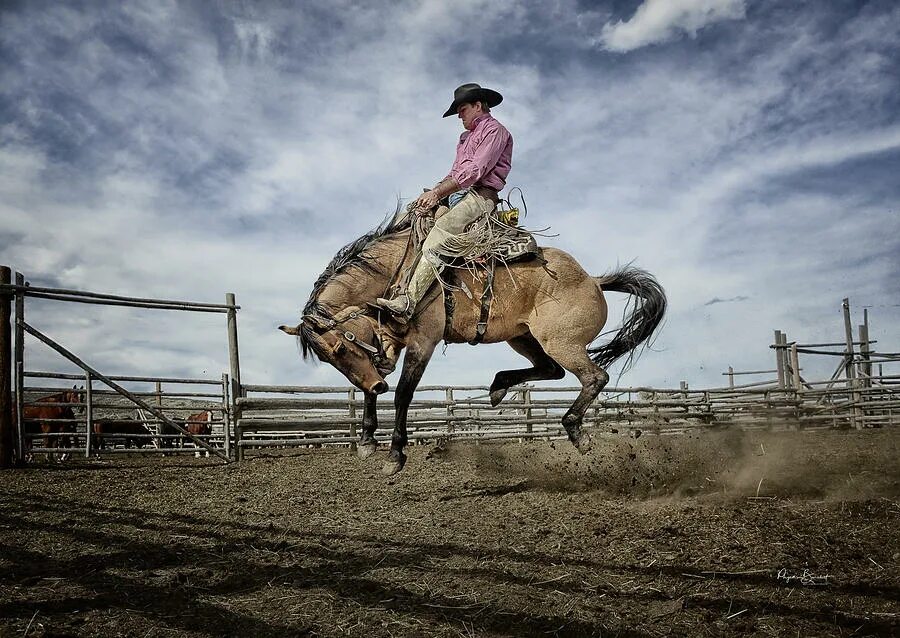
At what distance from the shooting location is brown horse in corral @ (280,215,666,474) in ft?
16.4

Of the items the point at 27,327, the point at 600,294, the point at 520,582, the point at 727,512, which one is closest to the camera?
the point at 520,582

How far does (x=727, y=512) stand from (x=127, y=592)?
3.11 m

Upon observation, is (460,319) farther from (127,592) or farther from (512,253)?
(127,592)

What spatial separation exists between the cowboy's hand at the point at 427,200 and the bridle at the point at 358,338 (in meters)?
0.99

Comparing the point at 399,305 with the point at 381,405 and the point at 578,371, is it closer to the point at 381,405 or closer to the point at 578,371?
the point at 578,371

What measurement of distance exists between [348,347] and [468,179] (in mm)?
1689

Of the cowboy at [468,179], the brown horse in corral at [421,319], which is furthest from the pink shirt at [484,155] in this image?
the brown horse in corral at [421,319]

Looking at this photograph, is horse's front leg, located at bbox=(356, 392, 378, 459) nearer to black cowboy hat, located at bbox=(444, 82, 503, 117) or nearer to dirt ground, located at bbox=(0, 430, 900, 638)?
dirt ground, located at bbox=(0, 430, 900, 638)

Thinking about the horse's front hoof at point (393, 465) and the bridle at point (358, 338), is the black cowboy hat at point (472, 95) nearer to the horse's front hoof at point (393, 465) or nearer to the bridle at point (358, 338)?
the bridle at point (358, 338)

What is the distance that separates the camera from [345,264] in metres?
5.32

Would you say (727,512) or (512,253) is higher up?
(512,253)

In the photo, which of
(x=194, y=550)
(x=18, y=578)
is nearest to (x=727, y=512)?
(x=194, y=550)

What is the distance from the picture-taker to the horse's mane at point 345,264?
5.05 metres

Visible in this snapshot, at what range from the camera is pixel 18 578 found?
2891 millimetres
